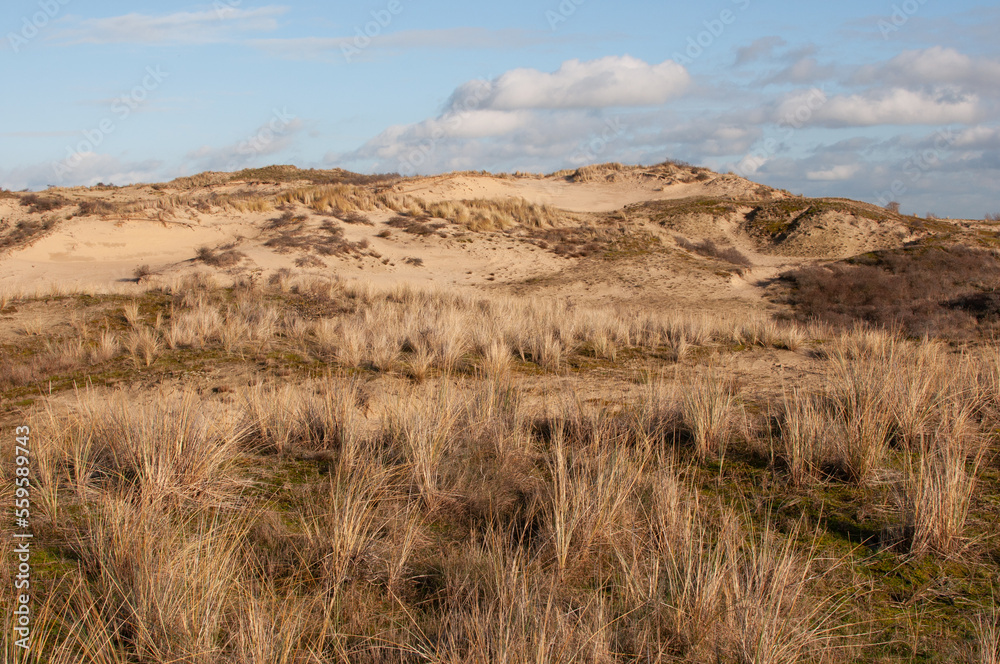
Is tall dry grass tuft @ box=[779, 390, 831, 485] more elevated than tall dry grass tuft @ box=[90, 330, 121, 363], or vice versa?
tall dry grass tuft @ box=[90, 330, 121, 363]

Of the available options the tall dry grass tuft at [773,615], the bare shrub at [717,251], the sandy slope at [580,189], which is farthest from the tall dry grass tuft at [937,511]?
the sandy slope at [580,189]

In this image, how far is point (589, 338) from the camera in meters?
9.68

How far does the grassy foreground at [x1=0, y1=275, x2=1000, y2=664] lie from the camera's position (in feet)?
8.04

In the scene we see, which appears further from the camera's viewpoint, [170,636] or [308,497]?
[308,497]

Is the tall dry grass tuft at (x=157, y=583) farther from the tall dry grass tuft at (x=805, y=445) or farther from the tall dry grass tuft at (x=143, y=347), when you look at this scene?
the tall dry grass tuft at (x=143, y=347)

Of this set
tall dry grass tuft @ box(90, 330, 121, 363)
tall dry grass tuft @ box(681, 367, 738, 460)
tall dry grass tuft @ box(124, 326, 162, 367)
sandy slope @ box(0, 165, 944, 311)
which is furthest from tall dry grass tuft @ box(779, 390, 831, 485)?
sandy slope @ box(0, 165, 944, 311)

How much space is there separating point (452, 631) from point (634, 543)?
1031 mm

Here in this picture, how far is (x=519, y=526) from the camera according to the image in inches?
137

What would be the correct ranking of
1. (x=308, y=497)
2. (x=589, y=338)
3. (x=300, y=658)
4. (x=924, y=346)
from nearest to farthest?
(x=300, y=658) → (x=308, y=497) → (x=924, y=346) → (x=589, y=338)

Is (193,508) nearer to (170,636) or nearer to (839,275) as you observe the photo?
(170,636)

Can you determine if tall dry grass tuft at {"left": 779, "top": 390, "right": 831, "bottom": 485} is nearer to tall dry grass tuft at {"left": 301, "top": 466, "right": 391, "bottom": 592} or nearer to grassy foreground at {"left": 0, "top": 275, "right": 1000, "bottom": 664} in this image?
grassy foreground at {"left": 0, "top": 275, "right": 1000, "bottom": 664}

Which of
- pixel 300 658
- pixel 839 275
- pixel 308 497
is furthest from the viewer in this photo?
pixel 839 275

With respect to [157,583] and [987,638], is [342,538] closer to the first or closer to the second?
[157,583]

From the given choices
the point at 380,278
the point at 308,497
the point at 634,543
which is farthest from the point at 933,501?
the point at 380,278
